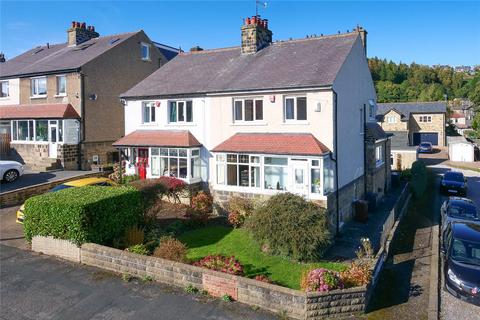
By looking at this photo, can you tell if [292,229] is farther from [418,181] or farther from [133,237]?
[418,181]

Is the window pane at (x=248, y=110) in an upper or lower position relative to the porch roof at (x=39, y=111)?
lower

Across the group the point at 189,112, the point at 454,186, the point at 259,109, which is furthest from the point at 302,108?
the point at 454,186

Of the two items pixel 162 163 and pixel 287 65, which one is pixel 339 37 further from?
pixel 162 163

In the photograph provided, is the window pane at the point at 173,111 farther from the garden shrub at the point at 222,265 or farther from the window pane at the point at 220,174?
the garden shrub at the point at 222,265

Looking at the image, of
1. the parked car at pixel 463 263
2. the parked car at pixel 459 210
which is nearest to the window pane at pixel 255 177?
the parked car at pixel 463 263

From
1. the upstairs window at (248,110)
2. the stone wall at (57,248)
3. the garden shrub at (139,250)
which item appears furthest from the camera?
the upstairs window at (248,110)

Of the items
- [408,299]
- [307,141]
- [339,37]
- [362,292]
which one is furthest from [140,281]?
[339,37]

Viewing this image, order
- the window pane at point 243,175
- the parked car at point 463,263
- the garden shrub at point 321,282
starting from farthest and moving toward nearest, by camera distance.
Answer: the window pane at point 243,175 → the parked car at point 463,263 → the garden shrub at point 321,282
